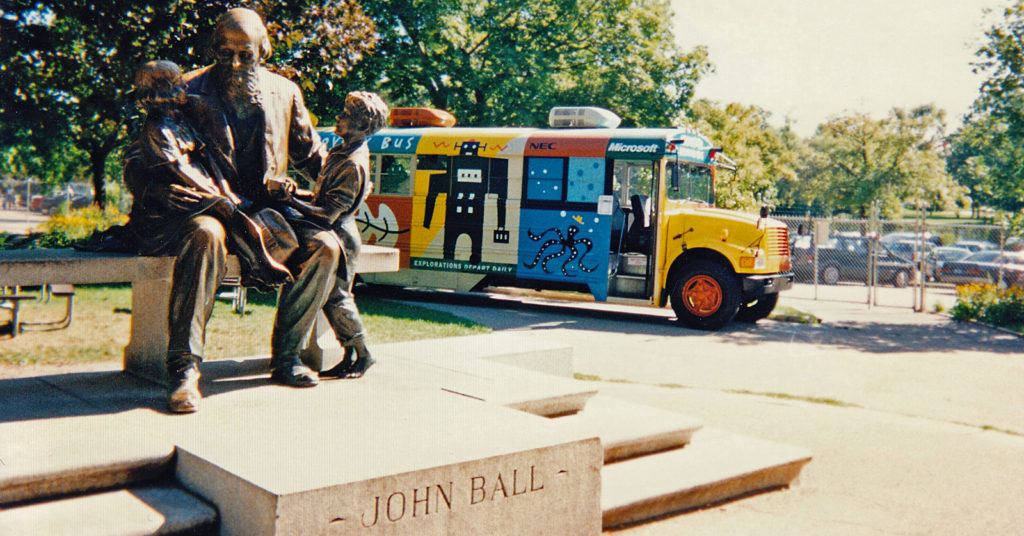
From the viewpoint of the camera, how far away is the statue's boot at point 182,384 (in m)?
4.00

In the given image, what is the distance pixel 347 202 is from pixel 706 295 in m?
9.43

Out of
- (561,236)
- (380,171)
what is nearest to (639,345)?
(561,236)

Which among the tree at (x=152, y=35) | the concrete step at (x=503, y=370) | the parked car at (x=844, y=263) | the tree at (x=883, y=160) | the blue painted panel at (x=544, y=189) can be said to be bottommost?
the concrete step at (x=503, y=370)

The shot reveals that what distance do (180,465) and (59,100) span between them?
20611 millimetres

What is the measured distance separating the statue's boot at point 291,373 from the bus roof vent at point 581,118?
1064cm

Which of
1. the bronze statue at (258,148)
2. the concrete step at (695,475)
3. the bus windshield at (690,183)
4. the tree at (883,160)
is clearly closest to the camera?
the concrete step at (695,475)

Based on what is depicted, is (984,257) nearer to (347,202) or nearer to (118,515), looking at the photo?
(347,202)

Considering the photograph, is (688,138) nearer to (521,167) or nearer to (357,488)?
(521,167)

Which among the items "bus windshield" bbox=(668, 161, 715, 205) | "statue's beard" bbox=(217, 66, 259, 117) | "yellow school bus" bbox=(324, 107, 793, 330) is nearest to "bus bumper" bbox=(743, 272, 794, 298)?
"yellow school bus" bbox=(324, 107, 793, 330)

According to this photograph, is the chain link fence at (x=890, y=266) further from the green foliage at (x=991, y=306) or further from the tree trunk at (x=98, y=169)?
the tree trunk at (x=98, y=169)

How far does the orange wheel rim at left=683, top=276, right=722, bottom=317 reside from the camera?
13.4 metres

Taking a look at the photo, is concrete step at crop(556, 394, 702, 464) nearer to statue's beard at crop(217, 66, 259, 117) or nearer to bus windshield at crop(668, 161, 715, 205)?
statue's beard at crop(217, 66, 259, 117)

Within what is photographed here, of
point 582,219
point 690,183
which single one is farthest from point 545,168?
point 690,183

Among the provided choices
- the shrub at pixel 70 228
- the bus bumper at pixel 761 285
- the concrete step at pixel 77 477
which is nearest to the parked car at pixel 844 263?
the bus bumper at pixel 761 285
